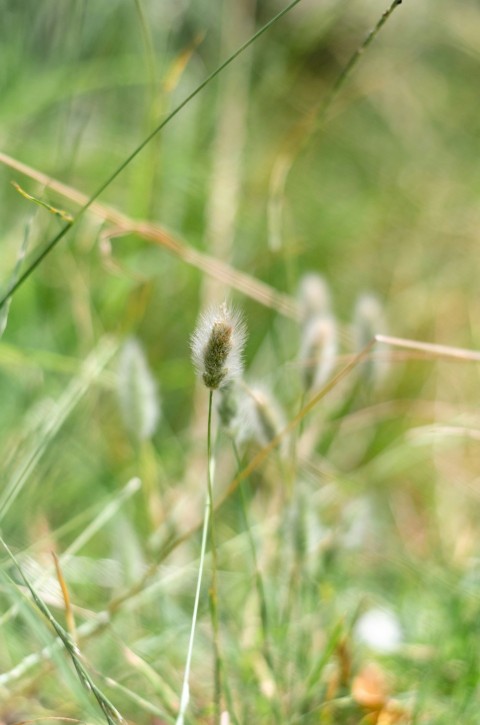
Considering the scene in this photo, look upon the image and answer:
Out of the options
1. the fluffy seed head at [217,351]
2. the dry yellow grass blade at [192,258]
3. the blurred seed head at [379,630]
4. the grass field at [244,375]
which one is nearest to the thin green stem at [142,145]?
the grass field at [244,375]

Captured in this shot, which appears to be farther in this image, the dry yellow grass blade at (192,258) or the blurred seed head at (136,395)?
the dry yellow grass blade at (192,258)

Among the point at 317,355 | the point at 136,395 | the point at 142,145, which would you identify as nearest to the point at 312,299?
the point at 317,355

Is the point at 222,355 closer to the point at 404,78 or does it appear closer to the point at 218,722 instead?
the point at 218,722

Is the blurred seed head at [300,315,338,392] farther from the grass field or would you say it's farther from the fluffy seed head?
the fluffy seed head

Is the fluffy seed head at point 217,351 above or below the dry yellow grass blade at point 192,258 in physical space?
below

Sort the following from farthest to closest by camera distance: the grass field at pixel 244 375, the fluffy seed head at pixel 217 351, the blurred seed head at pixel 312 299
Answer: the blurred seed head at pixel 312 299 → the grass field at pixel 244 375 → the fluffy seed head at pixel 217 351

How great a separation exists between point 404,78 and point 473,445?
1182 mm

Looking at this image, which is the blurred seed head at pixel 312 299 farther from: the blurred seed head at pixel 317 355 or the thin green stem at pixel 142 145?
the thin green stem at pixel 142 145

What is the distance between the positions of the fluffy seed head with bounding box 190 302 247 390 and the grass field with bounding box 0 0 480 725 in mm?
110

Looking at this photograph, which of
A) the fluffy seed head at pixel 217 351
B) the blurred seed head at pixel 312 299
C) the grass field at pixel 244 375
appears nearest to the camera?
the fluffy seed head at pixel 217 351

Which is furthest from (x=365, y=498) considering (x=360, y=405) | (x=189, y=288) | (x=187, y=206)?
(x=187, y=206)

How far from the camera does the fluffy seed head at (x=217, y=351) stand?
0.59 m

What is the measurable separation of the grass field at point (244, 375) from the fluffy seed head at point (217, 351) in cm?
11

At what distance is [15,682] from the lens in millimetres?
743
